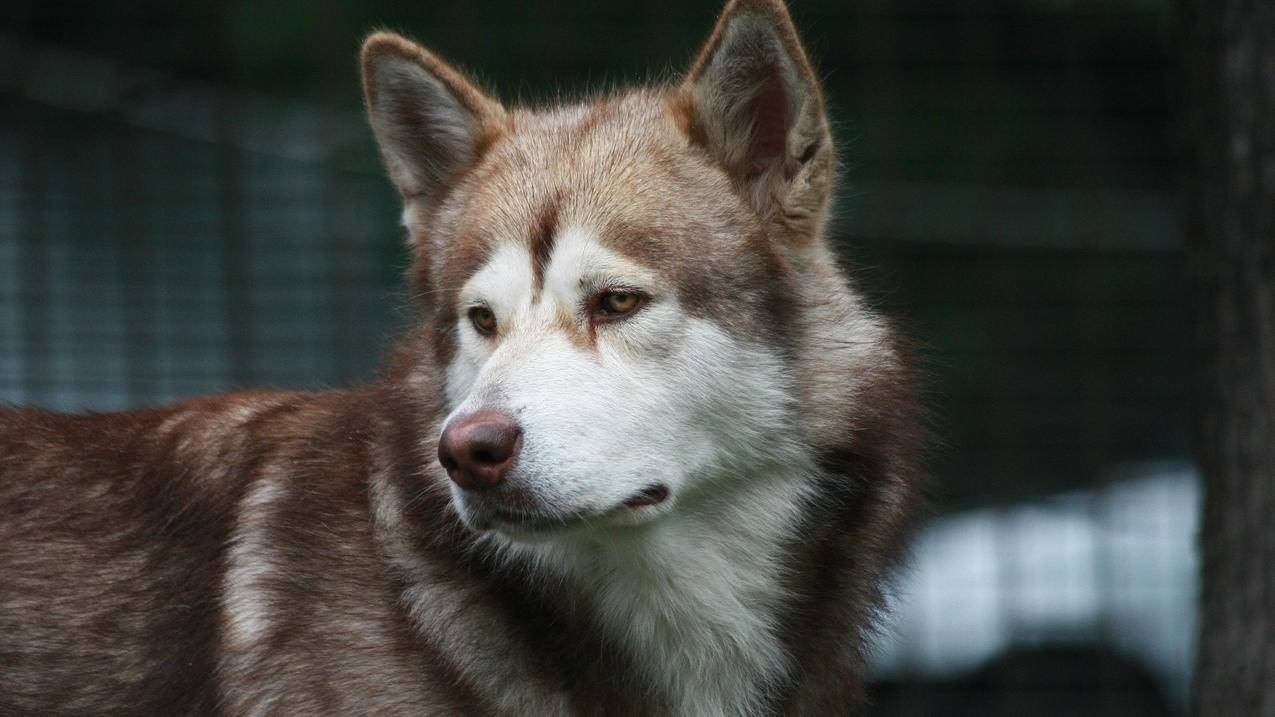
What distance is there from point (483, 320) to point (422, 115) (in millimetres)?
642

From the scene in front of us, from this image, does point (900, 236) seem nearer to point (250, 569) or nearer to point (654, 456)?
point (654, 456)

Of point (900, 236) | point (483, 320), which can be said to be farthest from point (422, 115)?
point (900, 236)

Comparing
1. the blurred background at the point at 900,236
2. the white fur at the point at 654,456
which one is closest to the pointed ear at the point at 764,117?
the white fur at the point at 654,456

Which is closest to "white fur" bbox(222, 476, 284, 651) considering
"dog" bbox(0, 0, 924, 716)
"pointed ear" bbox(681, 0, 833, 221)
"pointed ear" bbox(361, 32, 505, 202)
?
"dog" bbox(0, 0, 924, 716)

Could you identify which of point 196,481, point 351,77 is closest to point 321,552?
point 196,481

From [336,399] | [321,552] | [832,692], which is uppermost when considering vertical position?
[336,399]

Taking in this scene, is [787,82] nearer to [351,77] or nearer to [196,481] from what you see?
[196,481]

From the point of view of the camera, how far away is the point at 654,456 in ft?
9.99

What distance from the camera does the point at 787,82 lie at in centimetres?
330

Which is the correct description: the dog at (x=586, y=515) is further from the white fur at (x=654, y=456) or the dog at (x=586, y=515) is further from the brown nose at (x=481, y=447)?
the brown nose at (x=481, y=447)

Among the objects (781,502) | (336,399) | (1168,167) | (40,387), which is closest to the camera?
(781,502)

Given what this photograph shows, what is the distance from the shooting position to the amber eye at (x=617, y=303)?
3.14 metres

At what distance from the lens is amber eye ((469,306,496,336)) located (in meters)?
3.24

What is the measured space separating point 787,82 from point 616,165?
0.40 metres
